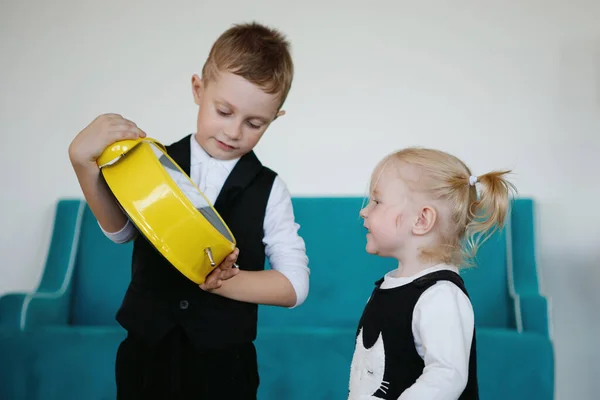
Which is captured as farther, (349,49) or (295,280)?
(349,49)

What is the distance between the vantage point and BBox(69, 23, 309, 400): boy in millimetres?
1122

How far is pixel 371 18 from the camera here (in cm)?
240

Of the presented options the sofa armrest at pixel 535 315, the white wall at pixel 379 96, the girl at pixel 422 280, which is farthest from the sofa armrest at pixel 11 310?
the sofa armrest at pixel 535 315

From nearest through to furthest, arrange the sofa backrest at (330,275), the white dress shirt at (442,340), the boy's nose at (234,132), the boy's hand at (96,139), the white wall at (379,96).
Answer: the white dress shirt at (442,340) → the boy's hand at (96,139) → the boy's nose at (234,132) → the sofa backrest at (330,275) → the white wall at (379,96)

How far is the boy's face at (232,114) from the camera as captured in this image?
1146 mm

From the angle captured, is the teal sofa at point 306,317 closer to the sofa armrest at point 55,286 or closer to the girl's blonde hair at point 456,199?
the sofa armrest at point 55,286

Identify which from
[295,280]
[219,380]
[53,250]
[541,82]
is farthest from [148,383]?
[541,82]

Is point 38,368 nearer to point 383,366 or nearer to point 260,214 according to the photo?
point 260,214

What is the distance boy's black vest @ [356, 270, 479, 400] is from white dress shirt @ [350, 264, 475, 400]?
1 centimetres

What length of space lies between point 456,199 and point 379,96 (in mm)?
1330

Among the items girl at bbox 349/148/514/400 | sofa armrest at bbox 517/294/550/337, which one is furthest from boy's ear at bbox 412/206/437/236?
sofa armrest at bbox 517/294/550/337

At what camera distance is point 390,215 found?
1.11 metres

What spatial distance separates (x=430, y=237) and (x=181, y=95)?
58.2 inches

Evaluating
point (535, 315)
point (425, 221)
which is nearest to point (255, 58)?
point (425, 221)
